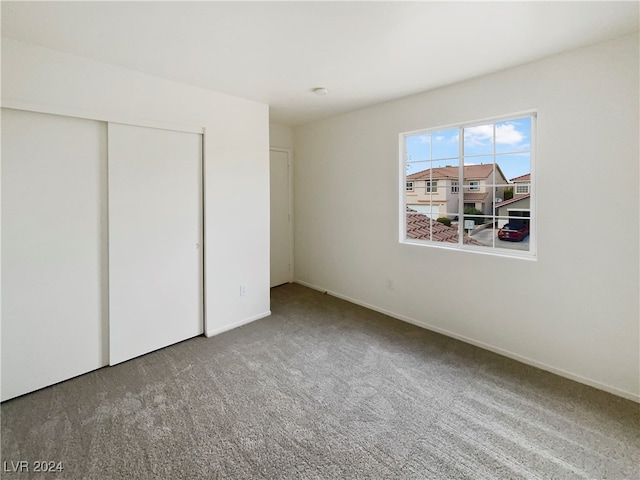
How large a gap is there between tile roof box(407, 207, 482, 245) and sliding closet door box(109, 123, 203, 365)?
7.46ft

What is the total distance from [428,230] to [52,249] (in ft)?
11.0

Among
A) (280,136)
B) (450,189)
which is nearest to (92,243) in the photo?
(280,136)

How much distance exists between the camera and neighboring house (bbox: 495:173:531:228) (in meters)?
2.61

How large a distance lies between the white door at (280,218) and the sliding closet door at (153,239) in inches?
67.8

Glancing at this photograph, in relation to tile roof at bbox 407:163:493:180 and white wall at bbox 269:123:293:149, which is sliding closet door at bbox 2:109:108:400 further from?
tile roof at bbox 407:163:493:180

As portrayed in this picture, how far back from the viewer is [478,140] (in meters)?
2.89

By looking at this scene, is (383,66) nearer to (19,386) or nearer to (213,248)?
(213,248)

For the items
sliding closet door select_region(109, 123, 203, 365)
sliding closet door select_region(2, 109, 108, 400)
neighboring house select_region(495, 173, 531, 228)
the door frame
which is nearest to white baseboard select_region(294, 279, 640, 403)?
neighboring house select_region(495, 173, 531, 228)

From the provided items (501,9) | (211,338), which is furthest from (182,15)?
(211,338)

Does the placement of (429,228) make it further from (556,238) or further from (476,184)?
(556,238)

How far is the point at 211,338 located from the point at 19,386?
4.56ft

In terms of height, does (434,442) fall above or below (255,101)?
below

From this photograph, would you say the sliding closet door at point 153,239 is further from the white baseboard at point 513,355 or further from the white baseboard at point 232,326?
the white baseboard at point 513,355

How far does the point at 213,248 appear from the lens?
10.3ft
